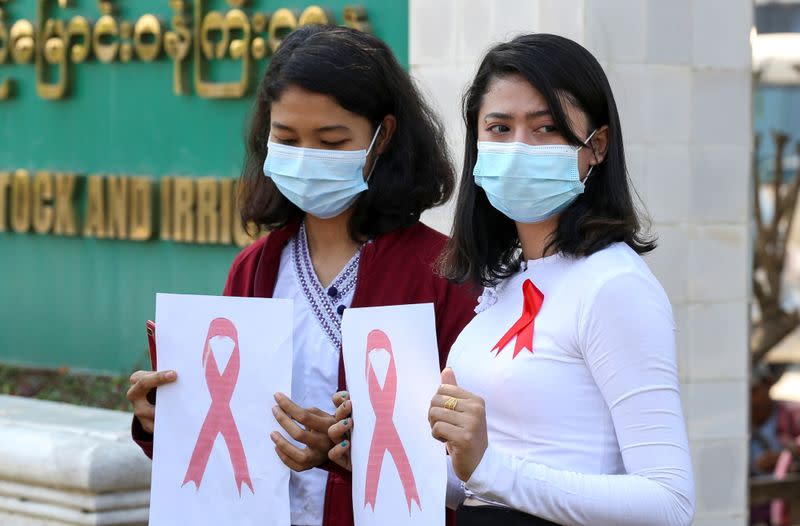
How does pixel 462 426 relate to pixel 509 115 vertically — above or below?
below

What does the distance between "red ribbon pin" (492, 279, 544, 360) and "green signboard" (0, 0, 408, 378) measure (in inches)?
134

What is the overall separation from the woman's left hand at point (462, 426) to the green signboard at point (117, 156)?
3.57 meters

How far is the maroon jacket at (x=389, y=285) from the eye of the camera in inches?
101

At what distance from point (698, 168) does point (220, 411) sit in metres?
2.47

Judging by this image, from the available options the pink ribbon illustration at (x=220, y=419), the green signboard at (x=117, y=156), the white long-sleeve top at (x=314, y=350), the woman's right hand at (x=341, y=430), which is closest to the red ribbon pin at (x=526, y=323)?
the woman's right hand at (x=341, y=430)

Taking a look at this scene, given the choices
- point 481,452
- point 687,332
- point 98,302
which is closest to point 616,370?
point 481,452

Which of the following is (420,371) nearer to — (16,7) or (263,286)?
(263,286)

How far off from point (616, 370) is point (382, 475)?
0.61 meters

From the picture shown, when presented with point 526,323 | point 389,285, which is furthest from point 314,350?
point 526,323

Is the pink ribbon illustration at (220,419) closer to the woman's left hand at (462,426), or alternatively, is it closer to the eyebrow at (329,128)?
the eyebrow at (329,128)

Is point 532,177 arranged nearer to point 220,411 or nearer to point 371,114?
point 371,114

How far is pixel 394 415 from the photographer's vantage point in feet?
7.88

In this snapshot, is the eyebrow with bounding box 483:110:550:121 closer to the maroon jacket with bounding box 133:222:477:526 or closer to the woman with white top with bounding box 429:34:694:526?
the woman with white top with bounding box 429:34:694:526

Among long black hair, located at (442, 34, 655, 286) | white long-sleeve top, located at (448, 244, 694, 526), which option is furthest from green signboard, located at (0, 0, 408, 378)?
white long-sleeve top, located at (448, 244, 694, 526)
